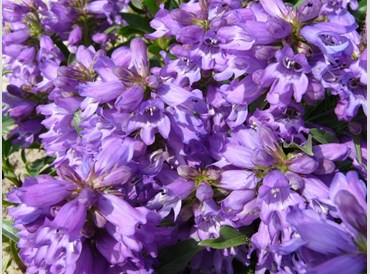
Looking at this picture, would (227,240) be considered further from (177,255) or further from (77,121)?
(77,121)

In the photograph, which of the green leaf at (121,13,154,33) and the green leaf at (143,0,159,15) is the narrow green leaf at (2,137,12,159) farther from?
the green leaf at (143,0,159,15)

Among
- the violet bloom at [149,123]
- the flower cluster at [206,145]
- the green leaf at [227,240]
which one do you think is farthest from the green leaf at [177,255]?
the violet bloom at [149,123]

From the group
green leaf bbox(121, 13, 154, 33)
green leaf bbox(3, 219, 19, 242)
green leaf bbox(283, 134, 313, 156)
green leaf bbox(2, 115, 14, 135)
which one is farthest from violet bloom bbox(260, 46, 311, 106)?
green leaf bbox(2, 115, 14, 135)

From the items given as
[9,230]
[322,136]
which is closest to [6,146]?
[9,230]

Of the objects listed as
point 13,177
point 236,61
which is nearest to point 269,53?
point 236,61

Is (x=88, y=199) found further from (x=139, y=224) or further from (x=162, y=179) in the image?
(x=162, y=179)
